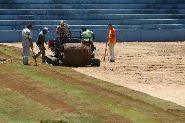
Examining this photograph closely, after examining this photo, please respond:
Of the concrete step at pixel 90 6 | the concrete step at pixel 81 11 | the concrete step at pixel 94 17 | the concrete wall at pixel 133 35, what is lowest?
the concrete wall at pixel 133 35

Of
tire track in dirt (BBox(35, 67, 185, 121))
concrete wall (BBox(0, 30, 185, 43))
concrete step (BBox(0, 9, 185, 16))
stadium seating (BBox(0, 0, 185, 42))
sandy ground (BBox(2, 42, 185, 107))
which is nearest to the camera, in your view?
tire track in dirt (BBox(35, 67, 185, 121))

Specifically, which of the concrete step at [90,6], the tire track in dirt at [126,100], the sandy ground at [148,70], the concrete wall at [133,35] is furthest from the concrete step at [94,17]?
the tire track in dirt at [126,100]

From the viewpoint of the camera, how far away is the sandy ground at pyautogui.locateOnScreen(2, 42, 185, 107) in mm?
21344

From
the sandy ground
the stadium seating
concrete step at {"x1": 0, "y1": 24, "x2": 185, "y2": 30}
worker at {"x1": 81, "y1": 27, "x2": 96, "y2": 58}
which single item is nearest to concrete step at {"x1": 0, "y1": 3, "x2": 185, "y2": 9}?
the stadium seating

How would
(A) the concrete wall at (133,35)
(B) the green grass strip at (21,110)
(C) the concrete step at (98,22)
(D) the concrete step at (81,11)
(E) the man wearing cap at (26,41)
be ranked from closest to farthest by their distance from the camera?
(B) the green grass strip at (21,110), (E) the man wearing cap at (26,41), (A) the concrete wall at (133,35), (C) the concrete step at (98,22), (D) the concrete step at (81,11)

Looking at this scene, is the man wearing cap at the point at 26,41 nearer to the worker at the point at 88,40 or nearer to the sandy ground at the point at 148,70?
the sandy ground at the point at 148,70

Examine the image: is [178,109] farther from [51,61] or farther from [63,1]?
[63,1]

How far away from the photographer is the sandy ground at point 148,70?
21344 mm

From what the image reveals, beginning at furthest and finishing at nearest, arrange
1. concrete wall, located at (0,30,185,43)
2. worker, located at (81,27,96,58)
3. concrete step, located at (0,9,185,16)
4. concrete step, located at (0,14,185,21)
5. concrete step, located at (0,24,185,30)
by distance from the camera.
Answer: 1. concrete step, located at (0,9,185,16)
2. concrete step, located at (0,14,185,21)
3. concrete step, located at (0,24,185,30)
4. concrete wall, located at (0,30,185,43)
5. worker, located at (81,27,96,58)

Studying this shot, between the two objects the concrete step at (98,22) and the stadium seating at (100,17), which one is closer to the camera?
the concrete step at (98,22)

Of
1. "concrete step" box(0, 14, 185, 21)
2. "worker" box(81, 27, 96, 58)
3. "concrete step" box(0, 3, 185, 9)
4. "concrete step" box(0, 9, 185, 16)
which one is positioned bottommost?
"worker" box(81, 27, 96, 58)

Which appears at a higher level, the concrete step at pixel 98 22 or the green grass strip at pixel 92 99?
the concrete step at pixel 98 22

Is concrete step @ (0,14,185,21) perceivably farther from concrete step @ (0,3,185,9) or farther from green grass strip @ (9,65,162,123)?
green grass strip @ (9,65,162,123)

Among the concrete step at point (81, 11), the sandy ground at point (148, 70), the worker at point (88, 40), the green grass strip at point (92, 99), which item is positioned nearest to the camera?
the green grass strip at point (92, 99)
